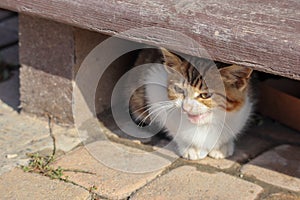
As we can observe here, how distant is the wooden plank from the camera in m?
1.90

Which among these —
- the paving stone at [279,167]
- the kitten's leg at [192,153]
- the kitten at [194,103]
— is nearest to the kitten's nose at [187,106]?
the kitten at [194,103]

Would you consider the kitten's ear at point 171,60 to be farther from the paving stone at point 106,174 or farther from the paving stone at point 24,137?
the paving stone at point 24,137

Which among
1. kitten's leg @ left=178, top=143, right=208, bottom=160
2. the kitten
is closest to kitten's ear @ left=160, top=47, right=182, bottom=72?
the kitten

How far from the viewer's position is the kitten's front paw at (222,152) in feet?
8.41

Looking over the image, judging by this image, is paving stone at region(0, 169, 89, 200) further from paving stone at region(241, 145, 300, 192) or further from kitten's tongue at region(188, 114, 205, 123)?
paving stone at region(241, 145, 300, 192)

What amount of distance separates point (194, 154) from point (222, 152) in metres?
0.13

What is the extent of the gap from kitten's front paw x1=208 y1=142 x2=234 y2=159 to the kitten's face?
178 millimetres

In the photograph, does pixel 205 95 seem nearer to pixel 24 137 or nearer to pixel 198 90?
pixel 198 90

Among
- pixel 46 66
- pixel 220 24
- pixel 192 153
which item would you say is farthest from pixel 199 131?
pixel 46 66

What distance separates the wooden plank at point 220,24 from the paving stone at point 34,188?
64 centimetres

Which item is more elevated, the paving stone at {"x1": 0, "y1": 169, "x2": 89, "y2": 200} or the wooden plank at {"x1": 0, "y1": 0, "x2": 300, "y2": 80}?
the wooden plank at {"x1": 0, "y1": 0, "x2": 300, "y2": 80}

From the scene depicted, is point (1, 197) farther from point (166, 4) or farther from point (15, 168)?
point (166, 4)

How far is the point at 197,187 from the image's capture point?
2.32 metres

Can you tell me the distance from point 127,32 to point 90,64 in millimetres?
557
